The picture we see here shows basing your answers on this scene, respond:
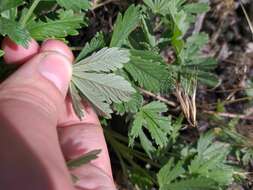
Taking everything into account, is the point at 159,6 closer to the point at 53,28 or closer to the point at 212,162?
the point at 53,28

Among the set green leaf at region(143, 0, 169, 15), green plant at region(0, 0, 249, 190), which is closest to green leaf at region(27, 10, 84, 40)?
green plant at region(0, 0, 249, 190)

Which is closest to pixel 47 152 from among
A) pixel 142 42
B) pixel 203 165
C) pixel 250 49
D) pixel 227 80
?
pixel 142 42

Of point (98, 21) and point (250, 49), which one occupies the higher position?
→ point (98, 21)

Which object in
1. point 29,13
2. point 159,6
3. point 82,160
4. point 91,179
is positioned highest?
point 29,13

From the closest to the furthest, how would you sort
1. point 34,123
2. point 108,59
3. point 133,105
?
point 34,123 → point 108,59 → point 133,105

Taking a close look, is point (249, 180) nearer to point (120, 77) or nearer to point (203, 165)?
point (203, 165)

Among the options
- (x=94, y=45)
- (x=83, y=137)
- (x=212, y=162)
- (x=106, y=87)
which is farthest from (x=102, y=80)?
(x=212, y=162)

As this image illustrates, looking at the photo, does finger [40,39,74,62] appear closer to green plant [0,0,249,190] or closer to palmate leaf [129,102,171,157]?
green plant [0,0,249,190]
